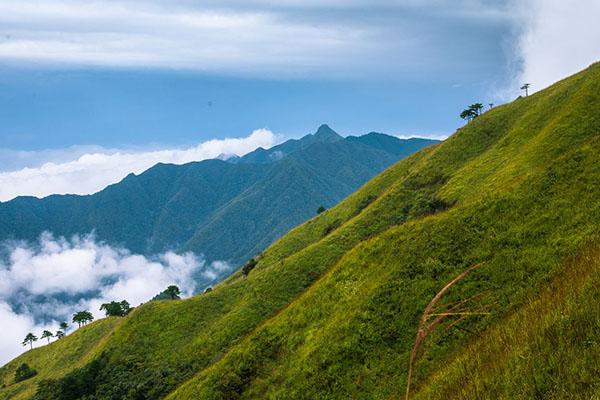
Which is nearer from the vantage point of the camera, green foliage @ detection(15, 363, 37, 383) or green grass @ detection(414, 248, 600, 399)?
green grass @ detection(414, 248, 600, 399)

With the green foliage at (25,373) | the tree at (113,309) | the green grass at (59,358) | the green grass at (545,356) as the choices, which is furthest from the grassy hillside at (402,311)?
the tree at (113,309)

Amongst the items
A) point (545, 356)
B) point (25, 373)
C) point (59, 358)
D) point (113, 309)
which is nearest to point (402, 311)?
point (545, 356)

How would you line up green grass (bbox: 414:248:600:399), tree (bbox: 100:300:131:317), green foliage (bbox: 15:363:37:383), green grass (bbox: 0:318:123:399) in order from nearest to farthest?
green grass (bbox: 414:248:600:399)
green grass (bbox: 0:318:123:399)
green foliage (bbox: 15:363:37:383)
tree (bbox: 100:300:131:317)

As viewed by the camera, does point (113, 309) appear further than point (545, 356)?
Yes

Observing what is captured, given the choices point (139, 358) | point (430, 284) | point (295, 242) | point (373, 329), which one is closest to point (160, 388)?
point (139, 358)

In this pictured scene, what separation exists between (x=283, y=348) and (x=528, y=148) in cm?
5814

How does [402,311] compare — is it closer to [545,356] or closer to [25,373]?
[545,356]

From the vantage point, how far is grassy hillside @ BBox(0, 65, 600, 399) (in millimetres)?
15746

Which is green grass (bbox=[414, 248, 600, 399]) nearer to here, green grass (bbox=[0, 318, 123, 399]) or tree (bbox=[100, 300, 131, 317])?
green grass (bbox=[0, 318, 123, 399])

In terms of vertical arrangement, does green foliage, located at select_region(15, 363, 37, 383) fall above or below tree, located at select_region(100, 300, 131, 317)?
below

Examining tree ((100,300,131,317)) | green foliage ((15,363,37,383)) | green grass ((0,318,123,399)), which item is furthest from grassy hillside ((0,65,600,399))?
tree ((100,300,131,317))

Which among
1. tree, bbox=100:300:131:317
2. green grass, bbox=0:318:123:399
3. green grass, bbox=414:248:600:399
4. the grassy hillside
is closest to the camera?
green grass, bbox=414:248:600:399

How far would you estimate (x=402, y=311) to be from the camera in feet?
100

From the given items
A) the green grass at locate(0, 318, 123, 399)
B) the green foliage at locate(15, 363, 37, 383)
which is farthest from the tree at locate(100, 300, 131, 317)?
the green foliage at locate(15, 363, 37, 383)
